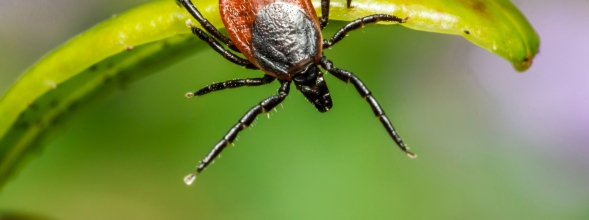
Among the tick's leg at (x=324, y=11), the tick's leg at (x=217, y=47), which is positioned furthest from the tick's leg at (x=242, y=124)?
the tick's leg at (x=324, y=11)

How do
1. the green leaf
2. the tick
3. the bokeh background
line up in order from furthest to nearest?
the bokeh background < the tick < the green leaf

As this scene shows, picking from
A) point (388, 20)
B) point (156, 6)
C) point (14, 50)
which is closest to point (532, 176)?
point (388, 20)

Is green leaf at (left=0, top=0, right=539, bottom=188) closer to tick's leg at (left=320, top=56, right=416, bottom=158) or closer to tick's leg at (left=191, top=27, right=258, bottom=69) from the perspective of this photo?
tick's leg at (left=191, top=27, right=258, bottom=69)

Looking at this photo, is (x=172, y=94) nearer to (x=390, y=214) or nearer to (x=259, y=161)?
(x=259, y=161)

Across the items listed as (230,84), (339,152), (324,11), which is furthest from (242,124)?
(339,152)

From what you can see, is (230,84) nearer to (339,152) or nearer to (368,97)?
(368,97)

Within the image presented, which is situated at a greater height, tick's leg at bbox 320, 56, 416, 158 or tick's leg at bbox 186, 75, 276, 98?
tick's leg at bbox 186, 75, 276, 98

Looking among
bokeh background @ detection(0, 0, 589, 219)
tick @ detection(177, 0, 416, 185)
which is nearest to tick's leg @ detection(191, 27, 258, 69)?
tick @ detection(177, 0, 416, 185)

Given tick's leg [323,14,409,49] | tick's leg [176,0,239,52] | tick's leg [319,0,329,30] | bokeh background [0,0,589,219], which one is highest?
tick's leg [176,0,239,52]
